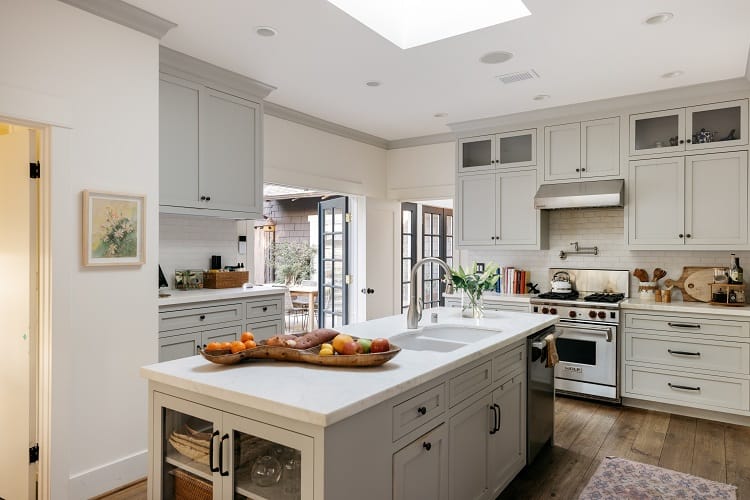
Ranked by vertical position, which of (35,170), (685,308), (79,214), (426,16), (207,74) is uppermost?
(426,16)

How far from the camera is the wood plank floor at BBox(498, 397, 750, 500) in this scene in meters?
2.96

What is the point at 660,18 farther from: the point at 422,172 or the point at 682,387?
the point at 422,172

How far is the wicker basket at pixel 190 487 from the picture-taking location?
178 centimetres

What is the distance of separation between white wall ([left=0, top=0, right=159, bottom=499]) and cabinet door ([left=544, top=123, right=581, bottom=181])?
3.63 metres

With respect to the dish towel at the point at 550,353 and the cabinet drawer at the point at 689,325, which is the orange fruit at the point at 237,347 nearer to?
the dish towel at the point at 550,353

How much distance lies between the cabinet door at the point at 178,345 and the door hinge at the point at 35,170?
4.03 ft

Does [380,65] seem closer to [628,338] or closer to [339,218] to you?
[339,218]

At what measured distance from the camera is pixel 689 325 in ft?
13.2

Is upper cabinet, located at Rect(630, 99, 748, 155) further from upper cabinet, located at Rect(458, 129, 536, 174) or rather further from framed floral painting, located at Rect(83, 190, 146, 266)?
framed floral painting, located at Rect(83, 190, 146, 266)

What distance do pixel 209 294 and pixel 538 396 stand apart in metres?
2.37

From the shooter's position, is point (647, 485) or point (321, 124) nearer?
point (647, 485)

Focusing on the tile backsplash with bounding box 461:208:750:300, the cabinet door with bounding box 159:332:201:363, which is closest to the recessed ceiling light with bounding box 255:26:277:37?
the cabinet door with bounding box 159:332:201:363

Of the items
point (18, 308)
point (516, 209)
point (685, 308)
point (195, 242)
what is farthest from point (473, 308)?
point (18, 308)

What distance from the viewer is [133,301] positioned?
2.94 meters
